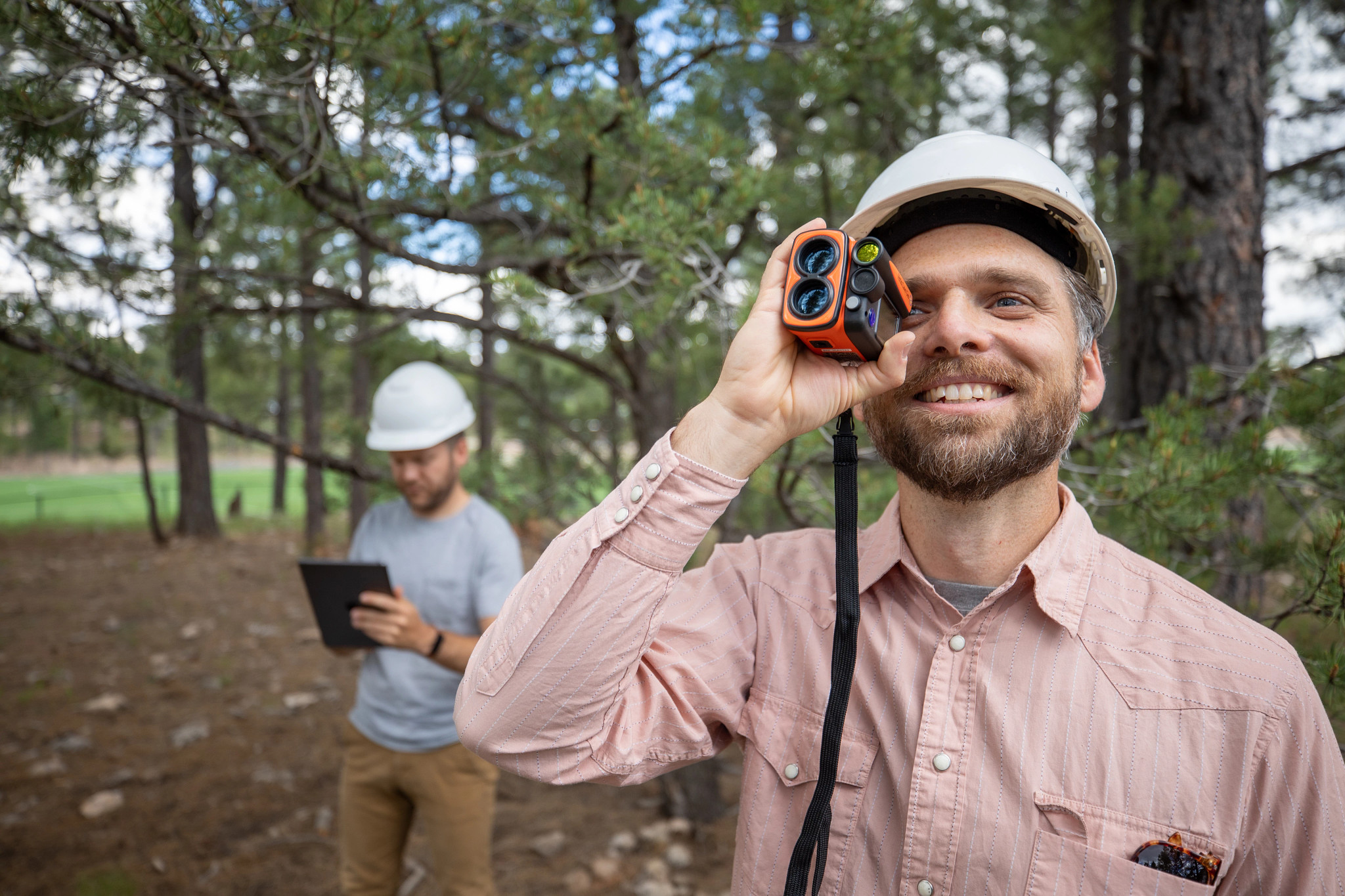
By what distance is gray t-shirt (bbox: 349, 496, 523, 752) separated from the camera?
298 centimetres

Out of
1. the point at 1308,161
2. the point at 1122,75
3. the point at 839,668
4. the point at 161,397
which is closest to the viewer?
the point at 839,668

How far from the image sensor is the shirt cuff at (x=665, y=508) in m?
1.23

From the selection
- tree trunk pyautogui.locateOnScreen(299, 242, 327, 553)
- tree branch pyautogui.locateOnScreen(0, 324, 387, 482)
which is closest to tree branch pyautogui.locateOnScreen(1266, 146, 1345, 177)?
tree branch pyautogui.locateOnScreen(0, 324, 387, 482)

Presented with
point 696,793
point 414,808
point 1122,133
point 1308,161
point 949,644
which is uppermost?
point 1122,133

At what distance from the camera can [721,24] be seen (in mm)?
2898

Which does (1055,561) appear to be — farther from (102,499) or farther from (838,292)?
(102,499)

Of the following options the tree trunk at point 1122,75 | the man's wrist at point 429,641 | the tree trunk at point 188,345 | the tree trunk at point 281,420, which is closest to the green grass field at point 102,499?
the tree trunk at point 281,420

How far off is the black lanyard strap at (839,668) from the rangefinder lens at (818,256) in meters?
0.27

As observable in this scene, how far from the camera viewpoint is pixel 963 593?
4.83 feet

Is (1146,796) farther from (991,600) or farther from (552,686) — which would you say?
(552,686)

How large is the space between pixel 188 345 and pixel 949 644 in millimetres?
4526

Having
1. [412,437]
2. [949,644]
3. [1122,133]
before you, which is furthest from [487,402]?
[949,644]

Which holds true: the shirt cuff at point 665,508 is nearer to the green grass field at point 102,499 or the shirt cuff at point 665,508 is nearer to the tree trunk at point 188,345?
the tree trunk at point 188,345

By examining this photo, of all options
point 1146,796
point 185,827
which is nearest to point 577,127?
point 1146,796
